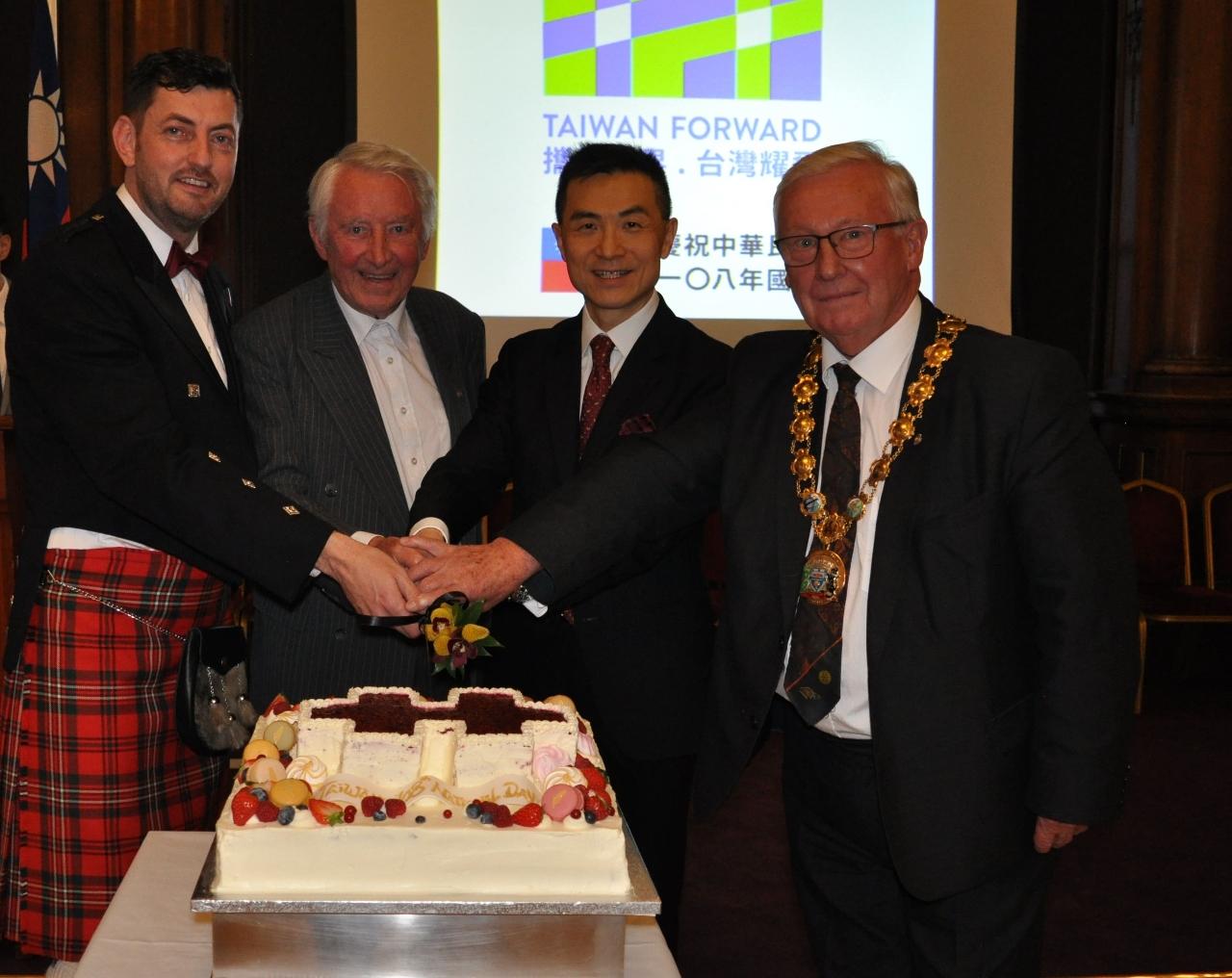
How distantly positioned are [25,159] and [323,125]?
4.35 feet

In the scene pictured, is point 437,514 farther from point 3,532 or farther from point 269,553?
point 3,532

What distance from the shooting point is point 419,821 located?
1.53 m

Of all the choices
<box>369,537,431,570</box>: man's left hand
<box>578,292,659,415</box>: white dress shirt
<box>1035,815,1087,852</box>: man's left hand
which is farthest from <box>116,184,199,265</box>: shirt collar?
<box>1035,815,1087,852</box>: man's left hand

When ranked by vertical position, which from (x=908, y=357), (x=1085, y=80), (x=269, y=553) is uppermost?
(x=1085, y=80)

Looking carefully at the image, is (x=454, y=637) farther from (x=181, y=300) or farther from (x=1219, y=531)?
(x=1219, y=531)

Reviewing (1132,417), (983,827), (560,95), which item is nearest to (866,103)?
(560,95)

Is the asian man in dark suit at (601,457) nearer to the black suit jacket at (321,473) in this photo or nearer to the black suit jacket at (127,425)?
the black suit jacket at (321,473)

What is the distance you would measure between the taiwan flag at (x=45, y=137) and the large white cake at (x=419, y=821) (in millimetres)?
4207

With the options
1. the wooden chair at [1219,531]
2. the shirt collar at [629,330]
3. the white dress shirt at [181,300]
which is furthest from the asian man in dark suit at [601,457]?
the wooden chair at [1219,531]

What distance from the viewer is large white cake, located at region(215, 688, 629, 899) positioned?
59.4 inches

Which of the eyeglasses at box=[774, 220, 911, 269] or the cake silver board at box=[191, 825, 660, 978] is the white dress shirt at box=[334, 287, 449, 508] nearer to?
the eyeglasses at box=[774, 220, 911, 269]

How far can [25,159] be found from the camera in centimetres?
589

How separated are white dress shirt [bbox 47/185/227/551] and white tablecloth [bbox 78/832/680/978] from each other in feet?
2.27

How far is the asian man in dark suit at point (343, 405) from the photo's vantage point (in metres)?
2.53
